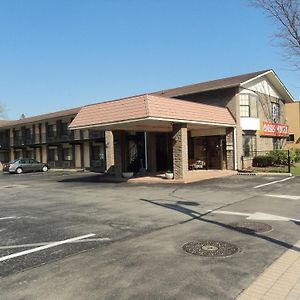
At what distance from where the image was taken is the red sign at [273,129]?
2950cm

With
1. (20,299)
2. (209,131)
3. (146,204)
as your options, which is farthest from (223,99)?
(20,299)

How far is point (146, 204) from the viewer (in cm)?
1252

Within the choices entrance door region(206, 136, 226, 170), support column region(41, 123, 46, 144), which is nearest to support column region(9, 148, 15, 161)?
support column region(41, 123, 46, 144)

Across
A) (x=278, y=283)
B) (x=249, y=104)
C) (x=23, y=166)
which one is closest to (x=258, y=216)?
(x=278, y=283)

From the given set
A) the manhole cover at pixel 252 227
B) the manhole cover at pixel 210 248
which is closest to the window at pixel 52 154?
the manhole cover at pixel 252 227

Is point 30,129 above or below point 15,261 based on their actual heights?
above

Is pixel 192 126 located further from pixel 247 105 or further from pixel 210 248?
pixel 210 248

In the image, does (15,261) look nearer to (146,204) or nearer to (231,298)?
(231,298)

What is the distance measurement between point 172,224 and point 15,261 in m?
3.96

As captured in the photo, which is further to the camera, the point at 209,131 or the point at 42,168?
the point at 42,168

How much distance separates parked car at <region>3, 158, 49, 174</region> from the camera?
38531mm

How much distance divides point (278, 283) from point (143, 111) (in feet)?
44.8

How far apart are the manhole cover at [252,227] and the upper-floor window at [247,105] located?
62.0ft

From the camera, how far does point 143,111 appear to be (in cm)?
1812
